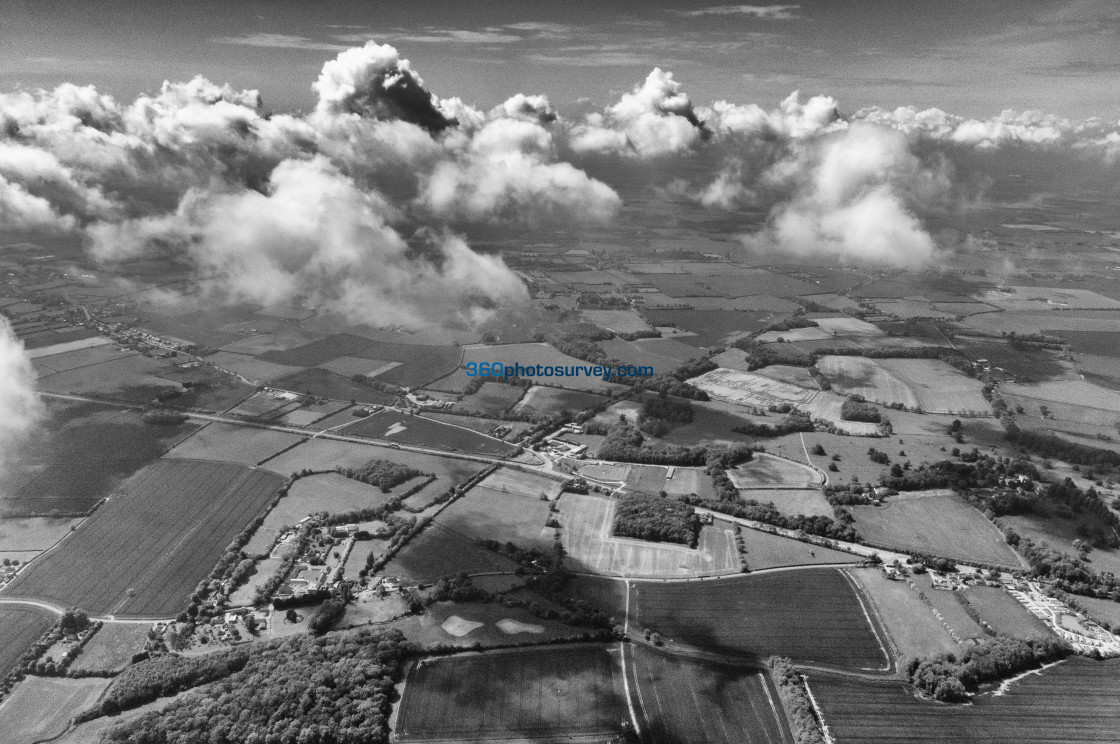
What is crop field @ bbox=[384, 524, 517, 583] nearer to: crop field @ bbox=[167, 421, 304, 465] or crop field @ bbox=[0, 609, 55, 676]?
crop field @ bbox=[0, 609, 55, 676]

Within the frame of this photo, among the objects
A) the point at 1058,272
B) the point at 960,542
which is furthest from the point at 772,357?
the point at 1058,272

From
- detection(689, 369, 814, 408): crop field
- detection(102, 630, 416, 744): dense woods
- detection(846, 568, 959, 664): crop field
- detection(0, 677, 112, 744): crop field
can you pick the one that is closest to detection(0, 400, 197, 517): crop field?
detection(0, 677, 112, 744): crop field

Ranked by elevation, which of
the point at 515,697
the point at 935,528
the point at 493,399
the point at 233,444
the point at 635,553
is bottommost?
the point at 515,697

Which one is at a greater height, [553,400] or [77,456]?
[553,400]

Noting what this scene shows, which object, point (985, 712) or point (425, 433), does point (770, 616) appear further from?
point (425, 433)

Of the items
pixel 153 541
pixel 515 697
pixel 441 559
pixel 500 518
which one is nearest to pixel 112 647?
pixel 153 541

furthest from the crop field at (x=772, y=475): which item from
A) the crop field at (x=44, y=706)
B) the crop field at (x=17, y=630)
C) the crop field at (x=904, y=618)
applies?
the crop field at (x=17, y=630)

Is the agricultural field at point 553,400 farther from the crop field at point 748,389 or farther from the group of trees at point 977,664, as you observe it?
the group of trees at point 977,664
